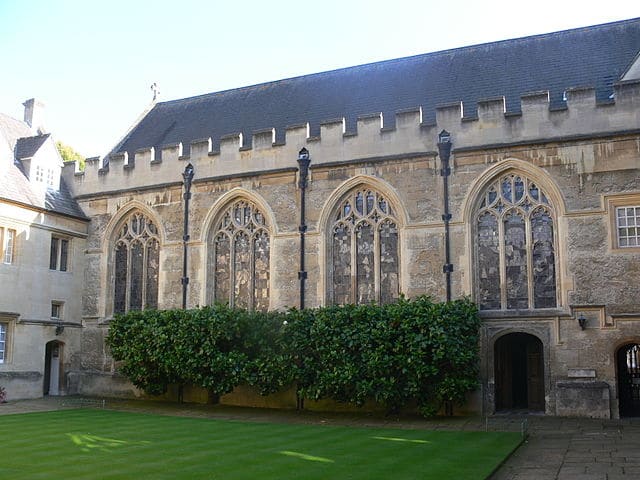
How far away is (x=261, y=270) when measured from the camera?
20.6 metres

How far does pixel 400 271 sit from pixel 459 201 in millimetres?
2430

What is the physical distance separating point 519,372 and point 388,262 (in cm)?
466

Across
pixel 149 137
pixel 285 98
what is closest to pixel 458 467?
pixel 285 98

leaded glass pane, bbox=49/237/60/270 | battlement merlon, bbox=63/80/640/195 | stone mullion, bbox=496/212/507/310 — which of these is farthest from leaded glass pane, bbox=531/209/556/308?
leaded glass pane, bbox=49/237/60/270

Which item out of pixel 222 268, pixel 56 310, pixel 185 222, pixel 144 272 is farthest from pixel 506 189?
pixel 56 310

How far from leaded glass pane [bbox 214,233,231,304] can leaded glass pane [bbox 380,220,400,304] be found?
15.9 ft

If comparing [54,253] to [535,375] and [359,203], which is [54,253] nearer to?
[359,203]

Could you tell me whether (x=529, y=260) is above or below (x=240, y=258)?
below

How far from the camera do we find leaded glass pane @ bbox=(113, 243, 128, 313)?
22.5 metres

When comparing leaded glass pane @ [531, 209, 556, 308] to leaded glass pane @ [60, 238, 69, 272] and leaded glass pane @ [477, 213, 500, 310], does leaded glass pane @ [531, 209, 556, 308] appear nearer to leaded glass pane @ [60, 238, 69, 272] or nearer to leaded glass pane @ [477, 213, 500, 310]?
leaded glass pane @ [477, 213, 500, 310]

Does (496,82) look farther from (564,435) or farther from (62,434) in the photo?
(62,434)

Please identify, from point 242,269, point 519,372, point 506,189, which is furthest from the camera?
point 242,269

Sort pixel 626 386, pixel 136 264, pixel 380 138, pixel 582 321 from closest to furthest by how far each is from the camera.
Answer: pixel 582 321 → pixel 626 386 → pixel 380 138 → pixel 136 264

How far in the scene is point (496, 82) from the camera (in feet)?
68.6
